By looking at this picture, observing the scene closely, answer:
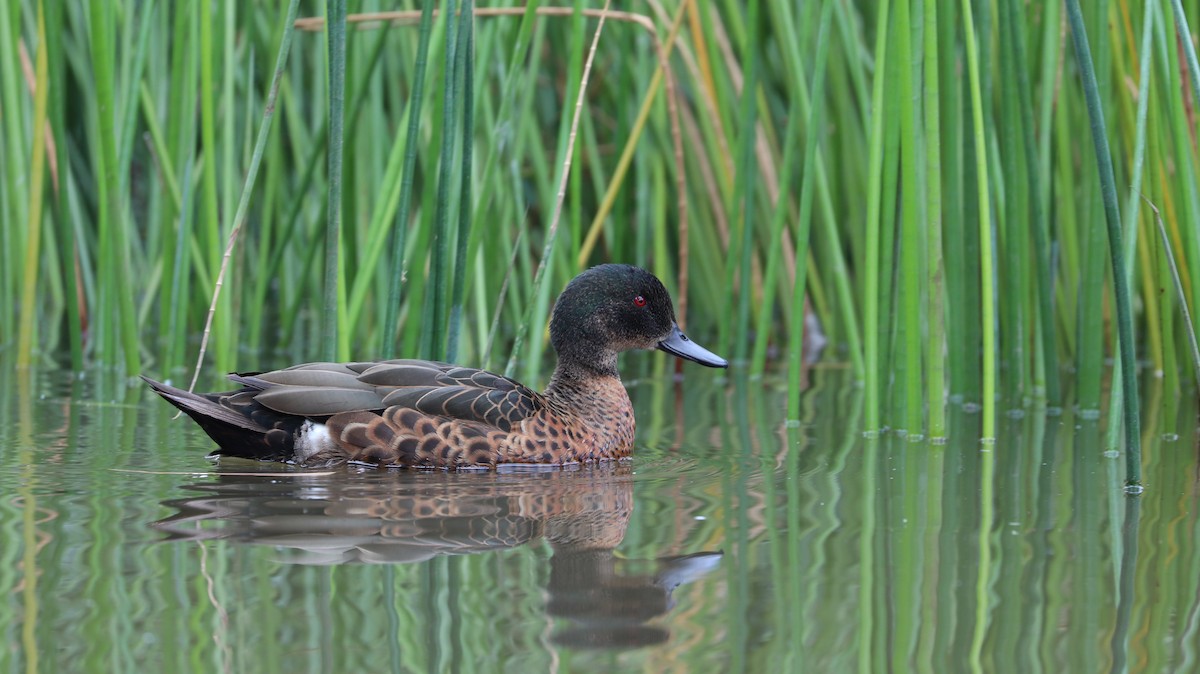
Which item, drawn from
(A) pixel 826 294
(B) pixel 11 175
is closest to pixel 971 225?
(A) pixel 826 294

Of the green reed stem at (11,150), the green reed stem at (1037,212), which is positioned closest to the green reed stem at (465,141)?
the green reed stem at (1037,212)

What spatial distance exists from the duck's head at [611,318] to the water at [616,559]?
0.42 meters

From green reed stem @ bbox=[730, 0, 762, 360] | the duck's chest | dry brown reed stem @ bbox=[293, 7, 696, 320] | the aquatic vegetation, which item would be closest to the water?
the duck's chest

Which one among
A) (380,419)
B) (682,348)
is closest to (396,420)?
(380,419)

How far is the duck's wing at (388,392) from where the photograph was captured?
471cm

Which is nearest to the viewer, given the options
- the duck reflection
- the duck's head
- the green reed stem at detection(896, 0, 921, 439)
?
the duck reflection

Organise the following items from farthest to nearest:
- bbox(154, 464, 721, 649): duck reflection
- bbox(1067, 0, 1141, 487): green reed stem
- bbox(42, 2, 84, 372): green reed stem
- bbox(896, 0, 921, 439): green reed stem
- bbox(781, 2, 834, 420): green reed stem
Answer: bbox(42, 2, 84, 372): green reed stem
bbox(781, 2, 834, 420): green reed stem
bbox(896, 0, 921, 439): green reed stem
bbox(1067, 0, 1141, 487): green reed stem
bbox(154, 464, 721, 649): duck reflection

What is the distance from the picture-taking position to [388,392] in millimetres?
4785

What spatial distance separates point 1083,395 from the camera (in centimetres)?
538

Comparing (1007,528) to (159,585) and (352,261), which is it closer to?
(159,585)

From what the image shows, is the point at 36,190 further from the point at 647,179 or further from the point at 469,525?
the point at 469,525

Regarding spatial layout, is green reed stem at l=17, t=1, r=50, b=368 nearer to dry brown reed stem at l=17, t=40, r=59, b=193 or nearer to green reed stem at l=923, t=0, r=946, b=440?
dry brown reed stem at l=17, t=40, r=59, b=193

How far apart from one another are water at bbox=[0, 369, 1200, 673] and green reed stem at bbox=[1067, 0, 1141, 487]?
1.01ft

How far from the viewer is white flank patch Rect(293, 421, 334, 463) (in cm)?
469
